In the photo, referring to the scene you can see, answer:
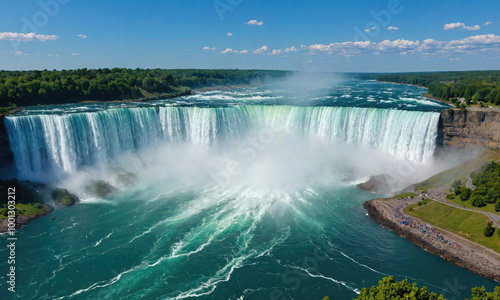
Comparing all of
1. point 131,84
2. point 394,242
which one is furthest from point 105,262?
point 131,84

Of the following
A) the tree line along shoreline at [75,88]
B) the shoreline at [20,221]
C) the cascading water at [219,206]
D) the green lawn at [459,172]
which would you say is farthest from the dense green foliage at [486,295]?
the tree line along shoreline at [75,88]

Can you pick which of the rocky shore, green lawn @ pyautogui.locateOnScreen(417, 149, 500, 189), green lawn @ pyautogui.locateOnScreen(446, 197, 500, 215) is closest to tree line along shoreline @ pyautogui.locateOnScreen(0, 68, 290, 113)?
the rocky shore

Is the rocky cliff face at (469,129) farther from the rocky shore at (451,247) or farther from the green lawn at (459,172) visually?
the rocky shore at (451,247)

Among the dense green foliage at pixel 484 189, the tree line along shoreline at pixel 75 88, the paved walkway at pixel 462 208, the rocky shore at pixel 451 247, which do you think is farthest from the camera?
the tree line along shoreline at pixel 75 88

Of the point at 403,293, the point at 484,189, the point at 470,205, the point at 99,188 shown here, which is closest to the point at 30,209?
the point at 99,188

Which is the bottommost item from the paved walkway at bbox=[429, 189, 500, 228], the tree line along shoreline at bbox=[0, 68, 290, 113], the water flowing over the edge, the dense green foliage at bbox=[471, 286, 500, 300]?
the paved walkway at bbox=[429, 189, 500, 228]

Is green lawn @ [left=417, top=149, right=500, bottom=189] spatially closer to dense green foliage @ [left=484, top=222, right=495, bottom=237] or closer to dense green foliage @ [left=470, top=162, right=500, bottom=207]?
dense green foliage @ [left=470, top=162, right=500, bottom=207]

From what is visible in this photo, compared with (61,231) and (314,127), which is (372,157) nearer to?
(314,127)
